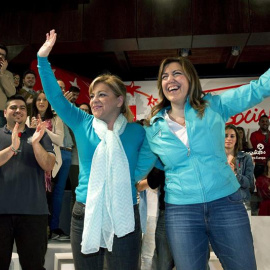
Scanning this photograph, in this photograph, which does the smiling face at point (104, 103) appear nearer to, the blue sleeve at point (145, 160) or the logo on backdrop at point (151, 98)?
the blue sleeve at point (145, 160)

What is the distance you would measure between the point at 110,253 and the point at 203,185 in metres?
0.55

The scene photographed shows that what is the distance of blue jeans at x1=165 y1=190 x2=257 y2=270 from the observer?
148 centimetres

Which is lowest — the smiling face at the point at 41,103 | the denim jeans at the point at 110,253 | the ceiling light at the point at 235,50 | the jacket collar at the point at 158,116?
the denim jeans at the point at 110,253

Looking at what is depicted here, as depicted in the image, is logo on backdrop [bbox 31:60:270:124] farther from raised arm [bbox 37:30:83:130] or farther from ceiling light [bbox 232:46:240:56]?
raised arm [bbox 37:30:83:130]

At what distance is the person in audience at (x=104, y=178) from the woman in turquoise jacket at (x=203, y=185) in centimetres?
19

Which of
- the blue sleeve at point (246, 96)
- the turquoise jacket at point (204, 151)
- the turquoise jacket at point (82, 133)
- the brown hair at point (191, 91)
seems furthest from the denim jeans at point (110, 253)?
the blue sleeve at point (246, 96)

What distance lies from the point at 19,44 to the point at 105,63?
199cm

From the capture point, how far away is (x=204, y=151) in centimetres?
157

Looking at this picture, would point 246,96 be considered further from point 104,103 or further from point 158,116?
point 104,103

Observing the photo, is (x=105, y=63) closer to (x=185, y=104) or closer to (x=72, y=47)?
(x=72, y=47)

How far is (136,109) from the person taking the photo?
7.33 metres

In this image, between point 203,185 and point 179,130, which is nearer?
point 203,185

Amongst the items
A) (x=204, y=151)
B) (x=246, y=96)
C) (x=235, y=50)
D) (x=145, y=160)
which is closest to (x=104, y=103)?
(x=145, y=160)

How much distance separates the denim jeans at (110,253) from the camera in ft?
5.30
